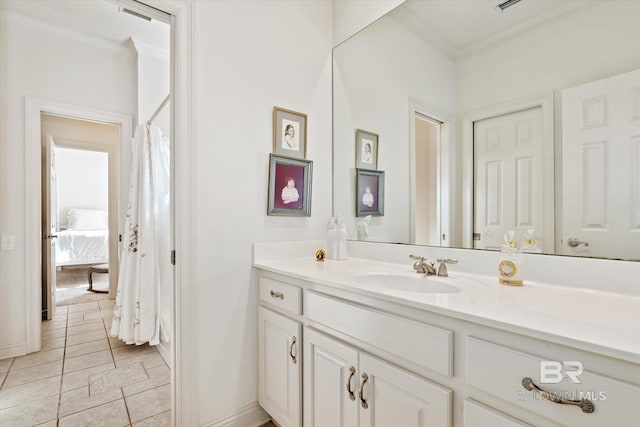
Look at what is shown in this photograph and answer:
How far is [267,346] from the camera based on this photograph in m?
1.54

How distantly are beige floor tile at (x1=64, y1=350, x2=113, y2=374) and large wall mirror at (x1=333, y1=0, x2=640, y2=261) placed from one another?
2249 mm

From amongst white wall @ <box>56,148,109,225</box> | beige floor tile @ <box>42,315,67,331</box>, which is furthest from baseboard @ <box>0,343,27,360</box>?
white wall @ <box>56,148,109,225</box>

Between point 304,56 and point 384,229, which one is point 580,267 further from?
point 304,56

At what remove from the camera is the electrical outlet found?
2391mm

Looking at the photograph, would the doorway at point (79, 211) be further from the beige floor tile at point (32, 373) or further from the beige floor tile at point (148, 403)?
the beige floor tile at point (148, 403)

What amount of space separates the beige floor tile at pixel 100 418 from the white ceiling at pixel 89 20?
288 cm

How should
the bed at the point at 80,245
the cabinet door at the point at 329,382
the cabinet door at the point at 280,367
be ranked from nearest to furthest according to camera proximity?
the cabinet door at the point at 329,382, the cabinet door at the point at 280,367, the bed at the point at 80,245

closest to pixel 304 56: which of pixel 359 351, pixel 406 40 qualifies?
pixel 406 40

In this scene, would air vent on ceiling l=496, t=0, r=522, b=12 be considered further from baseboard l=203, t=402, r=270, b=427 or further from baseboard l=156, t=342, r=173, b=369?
baseboard l=156, t=342, r=173, b=369

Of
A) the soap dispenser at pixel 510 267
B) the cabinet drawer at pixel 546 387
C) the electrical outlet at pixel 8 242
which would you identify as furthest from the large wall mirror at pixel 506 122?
the electrical outlet at pixel 8 242

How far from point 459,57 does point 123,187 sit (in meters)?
3.41

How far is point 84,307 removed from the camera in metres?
3.61

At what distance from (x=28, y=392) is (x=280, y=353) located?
5.84 feet

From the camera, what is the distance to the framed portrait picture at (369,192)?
5.97ft
